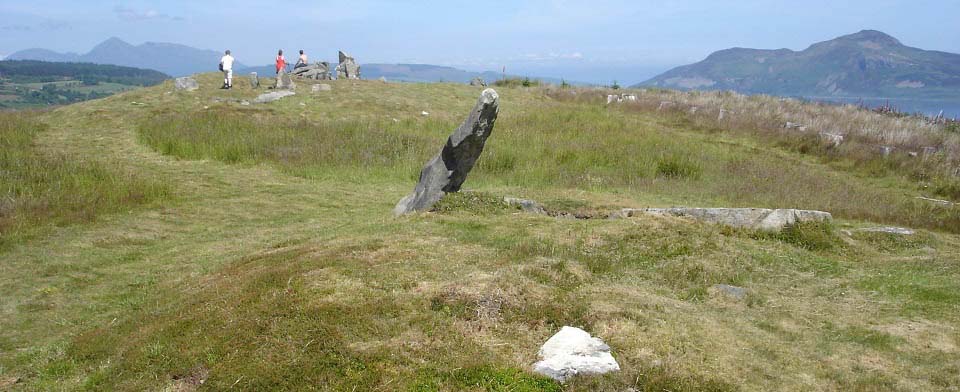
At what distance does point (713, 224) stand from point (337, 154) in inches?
449

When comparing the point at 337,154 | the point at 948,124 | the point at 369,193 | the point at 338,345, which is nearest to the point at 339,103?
the point at 337,154

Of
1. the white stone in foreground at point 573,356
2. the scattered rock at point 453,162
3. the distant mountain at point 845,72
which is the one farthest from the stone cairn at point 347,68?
the distant mountain at point 845,72

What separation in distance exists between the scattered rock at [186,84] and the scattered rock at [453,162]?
18489 millimetres

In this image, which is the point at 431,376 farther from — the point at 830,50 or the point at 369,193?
the point at 830,50

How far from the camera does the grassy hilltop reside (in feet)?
16.9

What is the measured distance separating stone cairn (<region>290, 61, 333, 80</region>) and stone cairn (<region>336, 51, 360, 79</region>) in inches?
83.1

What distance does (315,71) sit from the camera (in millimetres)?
31984

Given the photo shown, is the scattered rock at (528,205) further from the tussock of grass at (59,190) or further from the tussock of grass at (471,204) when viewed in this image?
the tussock of grass at (59,190)

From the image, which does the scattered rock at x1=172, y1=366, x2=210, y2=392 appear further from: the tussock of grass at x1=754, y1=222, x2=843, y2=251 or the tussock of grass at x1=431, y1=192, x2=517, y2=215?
the tussock of grass at x1=754, y1=222, x2=843, y2=251

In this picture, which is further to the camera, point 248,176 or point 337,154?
point 337,154

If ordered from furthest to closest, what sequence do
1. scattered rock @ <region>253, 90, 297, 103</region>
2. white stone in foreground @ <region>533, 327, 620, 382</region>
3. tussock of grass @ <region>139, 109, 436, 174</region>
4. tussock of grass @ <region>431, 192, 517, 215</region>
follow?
scattered rock @ <region>253, 90, 297, 103</region> → tussock of grass @ <region>139, 109, 436, 174</region> → tussock of grass @ <region>431, 192, 517, 215</region> → white stone in foreground @ <region>533, 327, 620, 382</region>

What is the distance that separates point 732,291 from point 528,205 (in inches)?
186

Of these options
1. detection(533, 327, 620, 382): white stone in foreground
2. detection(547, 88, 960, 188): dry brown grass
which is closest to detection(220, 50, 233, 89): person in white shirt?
detection(547, 88, 960, 188): dry brown grass

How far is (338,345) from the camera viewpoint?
5.18m
